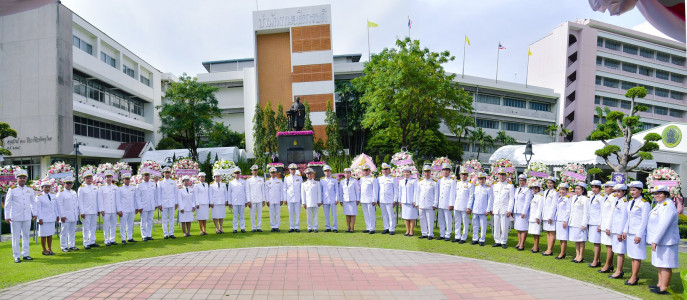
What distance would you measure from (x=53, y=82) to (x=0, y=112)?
4057 mm

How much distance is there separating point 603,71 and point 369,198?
49221mm

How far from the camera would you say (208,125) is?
116 feet

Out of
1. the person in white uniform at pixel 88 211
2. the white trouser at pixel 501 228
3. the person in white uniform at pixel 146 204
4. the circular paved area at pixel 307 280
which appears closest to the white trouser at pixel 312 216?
the circular paved area at pixel 307 280

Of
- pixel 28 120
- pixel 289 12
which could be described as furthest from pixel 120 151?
pixel 289 12

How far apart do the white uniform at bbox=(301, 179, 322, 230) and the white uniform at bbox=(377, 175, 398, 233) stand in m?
1.74

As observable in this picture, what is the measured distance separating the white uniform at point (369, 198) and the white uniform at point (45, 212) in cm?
725

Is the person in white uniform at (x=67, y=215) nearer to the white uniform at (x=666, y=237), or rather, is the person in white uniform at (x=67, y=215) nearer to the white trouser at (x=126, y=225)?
the white trouser at (x=126, y=225)

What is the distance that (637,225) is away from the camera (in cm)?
648

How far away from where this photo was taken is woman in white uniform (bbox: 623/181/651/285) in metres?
6.38

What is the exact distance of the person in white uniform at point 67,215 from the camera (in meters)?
8.99

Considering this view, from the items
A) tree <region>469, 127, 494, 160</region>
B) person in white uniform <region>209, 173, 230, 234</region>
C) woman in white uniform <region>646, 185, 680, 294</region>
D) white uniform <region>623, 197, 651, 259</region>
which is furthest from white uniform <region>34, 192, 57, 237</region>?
tree <region>469, 127, 494, 160</region>

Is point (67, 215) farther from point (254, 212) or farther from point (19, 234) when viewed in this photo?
point (254, 212)

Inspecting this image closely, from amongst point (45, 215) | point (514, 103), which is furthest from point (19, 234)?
point (514, 103)

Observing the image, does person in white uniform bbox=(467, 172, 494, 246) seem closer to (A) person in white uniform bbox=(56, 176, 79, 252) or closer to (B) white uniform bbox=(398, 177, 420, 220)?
(B) white uniform bbox=(398, 177, 420, 220)
